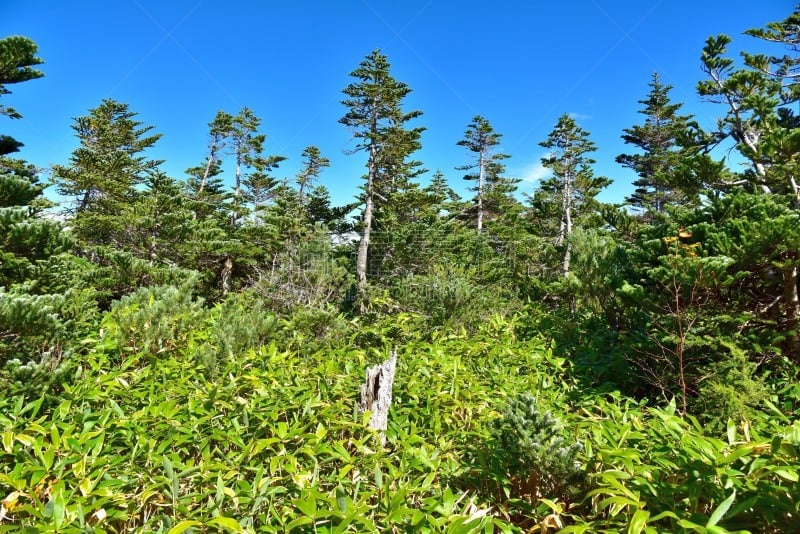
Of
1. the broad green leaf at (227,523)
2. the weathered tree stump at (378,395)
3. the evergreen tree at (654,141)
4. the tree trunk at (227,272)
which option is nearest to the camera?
the broad green leaf at (227,523)

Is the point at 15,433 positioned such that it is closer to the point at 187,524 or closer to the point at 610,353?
the point at 187,524

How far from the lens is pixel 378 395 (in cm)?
292

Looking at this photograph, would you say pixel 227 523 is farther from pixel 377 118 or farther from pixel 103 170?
pixel 103 170

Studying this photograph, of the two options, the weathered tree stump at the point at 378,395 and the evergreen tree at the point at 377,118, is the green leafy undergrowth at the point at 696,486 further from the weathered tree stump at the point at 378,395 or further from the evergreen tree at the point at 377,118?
the evergreen tree at the point at 377,118

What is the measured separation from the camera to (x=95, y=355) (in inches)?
144

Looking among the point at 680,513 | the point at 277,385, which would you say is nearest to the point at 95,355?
the point at 277,385

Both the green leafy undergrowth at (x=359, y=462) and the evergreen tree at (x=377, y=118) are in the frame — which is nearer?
the green leafy undergrowth at (x=359, y=462)

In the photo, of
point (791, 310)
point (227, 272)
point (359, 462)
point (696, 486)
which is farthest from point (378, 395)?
point (227, 272)

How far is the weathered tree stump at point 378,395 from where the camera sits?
2.84m

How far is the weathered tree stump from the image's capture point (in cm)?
284

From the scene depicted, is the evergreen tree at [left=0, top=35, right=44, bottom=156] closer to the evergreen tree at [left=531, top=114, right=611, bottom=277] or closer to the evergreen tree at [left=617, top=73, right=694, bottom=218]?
the evergreen tree at [left=531, top=114, right=611, bottom=277]

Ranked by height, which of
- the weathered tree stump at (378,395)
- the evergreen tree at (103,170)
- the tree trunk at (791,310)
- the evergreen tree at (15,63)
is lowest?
the weathered tree stump at (378,395)

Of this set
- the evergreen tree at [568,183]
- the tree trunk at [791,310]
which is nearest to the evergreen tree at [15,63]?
the tree trunk at [791,310]

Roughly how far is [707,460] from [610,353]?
2961mm
